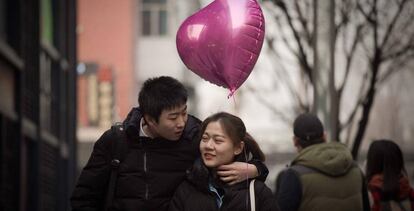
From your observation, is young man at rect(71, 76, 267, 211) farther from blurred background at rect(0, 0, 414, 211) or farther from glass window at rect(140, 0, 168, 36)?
glass window at rect(140, 0, 168, 36)

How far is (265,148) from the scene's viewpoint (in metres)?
43.2

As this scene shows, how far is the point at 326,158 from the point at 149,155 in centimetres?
211

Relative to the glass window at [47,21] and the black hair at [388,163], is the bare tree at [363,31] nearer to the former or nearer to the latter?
the glass window at [47,21]

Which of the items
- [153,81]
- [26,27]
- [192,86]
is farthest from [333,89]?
[192,86]

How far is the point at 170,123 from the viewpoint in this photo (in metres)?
6.86

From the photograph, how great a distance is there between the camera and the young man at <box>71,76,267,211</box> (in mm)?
6895

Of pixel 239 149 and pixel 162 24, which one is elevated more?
pixel 239 149

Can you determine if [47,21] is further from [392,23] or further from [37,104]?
[392,23]

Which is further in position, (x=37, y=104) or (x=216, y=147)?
(x=37, y=104)

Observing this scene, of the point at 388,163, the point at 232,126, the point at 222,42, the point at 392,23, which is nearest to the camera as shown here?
the point at 232,126

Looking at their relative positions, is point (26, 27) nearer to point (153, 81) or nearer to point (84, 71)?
point (153, 81)

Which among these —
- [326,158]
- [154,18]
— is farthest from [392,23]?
[154,18]

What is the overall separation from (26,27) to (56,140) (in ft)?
17.5

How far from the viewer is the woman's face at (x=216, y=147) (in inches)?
264
